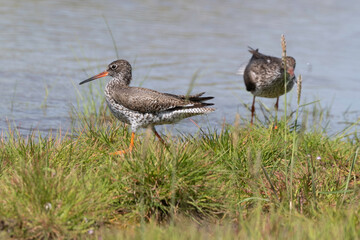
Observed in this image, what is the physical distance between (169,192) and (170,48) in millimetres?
10040

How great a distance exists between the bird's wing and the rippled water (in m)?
1.66

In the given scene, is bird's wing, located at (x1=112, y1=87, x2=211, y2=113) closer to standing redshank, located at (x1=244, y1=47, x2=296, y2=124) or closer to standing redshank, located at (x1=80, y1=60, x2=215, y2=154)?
standing redshank, located at (x1=80, y1=60, x2=215, y2=154)

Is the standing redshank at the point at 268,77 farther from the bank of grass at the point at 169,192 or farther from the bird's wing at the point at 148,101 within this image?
the bank of grass at the point at 169,192

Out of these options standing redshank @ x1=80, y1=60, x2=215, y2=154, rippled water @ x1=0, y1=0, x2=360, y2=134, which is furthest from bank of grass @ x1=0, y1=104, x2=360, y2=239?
rippled water @ x1=0, y1=0, x2=360, y2=134

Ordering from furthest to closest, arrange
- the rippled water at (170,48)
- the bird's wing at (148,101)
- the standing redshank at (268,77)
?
the rippled water at (170,48) → the standing redshank at (268,77) → the bird's wing at (148,101)

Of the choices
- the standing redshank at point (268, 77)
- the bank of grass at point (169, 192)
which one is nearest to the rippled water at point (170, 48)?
the standing redshank at point (268, 77)

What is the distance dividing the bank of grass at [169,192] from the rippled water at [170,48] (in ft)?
8.69

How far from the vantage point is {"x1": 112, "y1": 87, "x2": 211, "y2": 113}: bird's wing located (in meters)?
7.40

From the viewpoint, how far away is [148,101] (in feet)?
24.5

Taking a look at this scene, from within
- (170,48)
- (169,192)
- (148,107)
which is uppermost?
(148,107)

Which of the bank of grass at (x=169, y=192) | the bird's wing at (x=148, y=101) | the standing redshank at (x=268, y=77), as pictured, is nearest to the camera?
the bank of grass at (x=169, y=192)

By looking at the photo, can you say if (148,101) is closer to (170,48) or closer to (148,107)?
(148,107)

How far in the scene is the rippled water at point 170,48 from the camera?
447 inches

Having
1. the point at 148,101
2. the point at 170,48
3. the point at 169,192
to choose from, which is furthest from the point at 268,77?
the point at 170,48
